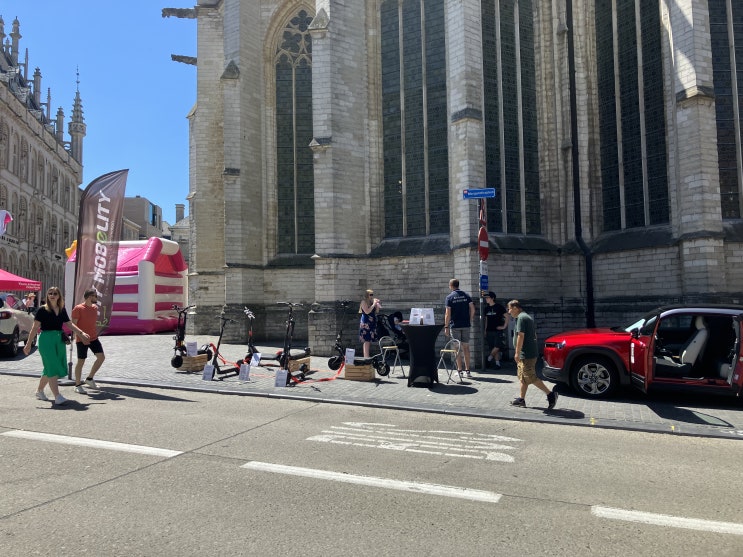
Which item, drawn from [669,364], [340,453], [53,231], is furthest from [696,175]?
[53,231]

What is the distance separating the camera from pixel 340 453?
5363mm

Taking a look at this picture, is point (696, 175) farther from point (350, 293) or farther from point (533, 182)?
point (350, 293)

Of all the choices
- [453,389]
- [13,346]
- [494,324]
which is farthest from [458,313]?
[13,346]

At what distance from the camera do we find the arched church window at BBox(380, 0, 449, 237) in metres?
14.8

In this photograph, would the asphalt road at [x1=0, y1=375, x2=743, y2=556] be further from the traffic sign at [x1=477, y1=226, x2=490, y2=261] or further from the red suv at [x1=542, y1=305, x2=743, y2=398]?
the traffic sign at [x1=477, y1=226, x2=490, y2=261]

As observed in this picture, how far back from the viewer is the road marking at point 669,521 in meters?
3.59

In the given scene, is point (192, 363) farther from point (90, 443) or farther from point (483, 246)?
point (483, 246)

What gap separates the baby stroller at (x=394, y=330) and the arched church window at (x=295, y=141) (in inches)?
267

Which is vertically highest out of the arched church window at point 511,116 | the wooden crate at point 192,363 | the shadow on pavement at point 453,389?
the arched church window at point 511,116

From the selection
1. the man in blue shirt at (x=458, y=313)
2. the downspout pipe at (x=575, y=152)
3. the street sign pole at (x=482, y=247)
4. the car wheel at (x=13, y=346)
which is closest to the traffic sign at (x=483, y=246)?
the street sign pole at (x=482, y=247)

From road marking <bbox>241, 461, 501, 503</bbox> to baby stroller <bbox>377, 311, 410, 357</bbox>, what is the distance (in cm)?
635

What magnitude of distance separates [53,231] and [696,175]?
48841mm

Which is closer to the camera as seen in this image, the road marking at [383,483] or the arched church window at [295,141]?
the road marking at [383,483]

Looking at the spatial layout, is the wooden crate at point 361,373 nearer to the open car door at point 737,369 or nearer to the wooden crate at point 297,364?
the wooden crate at point 297,364
